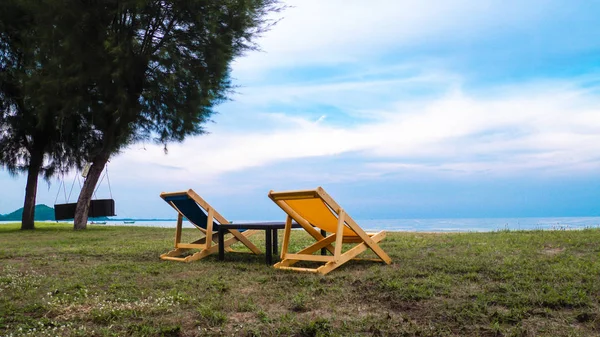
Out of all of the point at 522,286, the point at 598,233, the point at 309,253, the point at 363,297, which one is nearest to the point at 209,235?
the point at 309,253

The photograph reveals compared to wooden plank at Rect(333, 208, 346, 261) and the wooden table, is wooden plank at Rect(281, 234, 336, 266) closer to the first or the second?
the wooden table

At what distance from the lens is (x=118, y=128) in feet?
58.1

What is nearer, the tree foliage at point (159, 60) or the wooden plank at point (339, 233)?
the wooden plank at point (339, 233)

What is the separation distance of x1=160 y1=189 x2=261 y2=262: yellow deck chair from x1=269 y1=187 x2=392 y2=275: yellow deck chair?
1388mm

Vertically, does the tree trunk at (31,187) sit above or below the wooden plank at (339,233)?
above

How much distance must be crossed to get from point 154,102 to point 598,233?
1373 cm

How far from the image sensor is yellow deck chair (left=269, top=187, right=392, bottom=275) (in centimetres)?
618

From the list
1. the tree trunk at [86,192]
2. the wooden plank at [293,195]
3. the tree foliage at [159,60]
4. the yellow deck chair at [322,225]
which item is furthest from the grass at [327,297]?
the tree trunk at [86,192]

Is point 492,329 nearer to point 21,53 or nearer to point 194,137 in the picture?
point 194,137

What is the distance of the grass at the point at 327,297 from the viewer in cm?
405

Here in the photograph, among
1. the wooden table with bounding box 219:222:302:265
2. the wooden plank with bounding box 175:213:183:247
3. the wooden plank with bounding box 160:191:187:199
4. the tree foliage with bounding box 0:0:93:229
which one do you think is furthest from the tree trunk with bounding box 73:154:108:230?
the wooden table with bounding box 219:222:302:265

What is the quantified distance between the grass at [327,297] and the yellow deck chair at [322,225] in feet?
0.70

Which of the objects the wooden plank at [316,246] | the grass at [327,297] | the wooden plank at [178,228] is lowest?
the grass at [327,297]

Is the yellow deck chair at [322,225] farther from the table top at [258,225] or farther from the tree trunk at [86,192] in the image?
the tree trunk at [86,192]
